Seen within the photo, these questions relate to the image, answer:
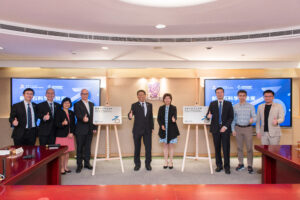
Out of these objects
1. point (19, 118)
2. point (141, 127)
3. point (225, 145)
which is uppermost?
point (19, 118)

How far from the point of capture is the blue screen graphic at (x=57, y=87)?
220 inches

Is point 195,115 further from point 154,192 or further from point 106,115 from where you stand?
point 154,192

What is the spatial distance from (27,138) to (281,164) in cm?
413

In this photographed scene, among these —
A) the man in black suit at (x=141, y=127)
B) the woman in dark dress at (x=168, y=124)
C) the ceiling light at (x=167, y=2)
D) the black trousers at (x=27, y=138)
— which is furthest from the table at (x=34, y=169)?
the woman in dark dress at (x=168, y=124)

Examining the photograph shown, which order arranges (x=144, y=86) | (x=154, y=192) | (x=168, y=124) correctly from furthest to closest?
(x=144, y=86)
(x=168, y=124)
(x=154, y=192)

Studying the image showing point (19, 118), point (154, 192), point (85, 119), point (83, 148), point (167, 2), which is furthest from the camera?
point (83, 148)

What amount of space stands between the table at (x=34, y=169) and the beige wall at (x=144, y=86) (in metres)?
2.52

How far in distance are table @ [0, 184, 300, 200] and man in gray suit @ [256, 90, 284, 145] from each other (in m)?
3.00

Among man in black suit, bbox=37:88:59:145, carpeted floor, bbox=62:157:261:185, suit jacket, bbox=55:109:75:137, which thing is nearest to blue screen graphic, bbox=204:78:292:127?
carpeted floor, bbox=62:157:261:185

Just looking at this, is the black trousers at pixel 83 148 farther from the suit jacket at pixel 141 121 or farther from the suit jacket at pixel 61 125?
the suit jacket at pixel 141 121

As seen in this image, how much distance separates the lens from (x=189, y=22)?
3387 mm

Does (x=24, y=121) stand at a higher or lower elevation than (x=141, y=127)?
higher

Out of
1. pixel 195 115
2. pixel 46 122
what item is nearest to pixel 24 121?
pixel 46 122

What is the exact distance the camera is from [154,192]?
60.5 inches
